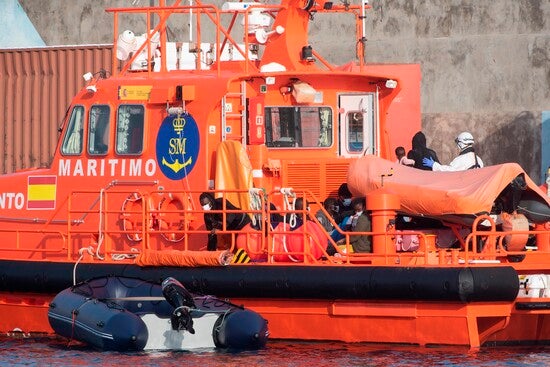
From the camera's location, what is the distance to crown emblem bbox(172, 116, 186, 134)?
13148 mm

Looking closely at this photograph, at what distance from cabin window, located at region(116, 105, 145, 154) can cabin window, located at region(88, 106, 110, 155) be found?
0.13 m

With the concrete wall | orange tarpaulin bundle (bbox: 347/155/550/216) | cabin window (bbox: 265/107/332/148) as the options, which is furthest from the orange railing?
the concrete wall

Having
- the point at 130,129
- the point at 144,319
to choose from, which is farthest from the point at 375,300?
the point at 130,129

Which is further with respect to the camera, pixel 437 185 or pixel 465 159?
pixel 465 159

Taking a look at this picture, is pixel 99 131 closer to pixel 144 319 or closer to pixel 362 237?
pixel 144 319

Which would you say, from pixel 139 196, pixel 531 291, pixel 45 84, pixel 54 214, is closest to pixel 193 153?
pixel 139 196

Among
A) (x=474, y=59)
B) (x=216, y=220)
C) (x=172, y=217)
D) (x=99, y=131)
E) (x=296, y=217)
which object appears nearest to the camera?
(x=216, y=220)

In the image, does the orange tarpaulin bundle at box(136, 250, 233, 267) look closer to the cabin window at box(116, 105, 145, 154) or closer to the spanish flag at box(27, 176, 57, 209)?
the cabin window at box(116, 105, 145, 154)

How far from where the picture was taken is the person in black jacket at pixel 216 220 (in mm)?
12648

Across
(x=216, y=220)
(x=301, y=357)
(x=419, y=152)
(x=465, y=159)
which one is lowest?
(x=301, y=357)

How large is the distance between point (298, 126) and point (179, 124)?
4.14 ft

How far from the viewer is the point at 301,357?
37.9 feet

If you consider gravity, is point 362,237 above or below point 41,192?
below

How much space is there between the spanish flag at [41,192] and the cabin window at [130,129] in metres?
0.85
